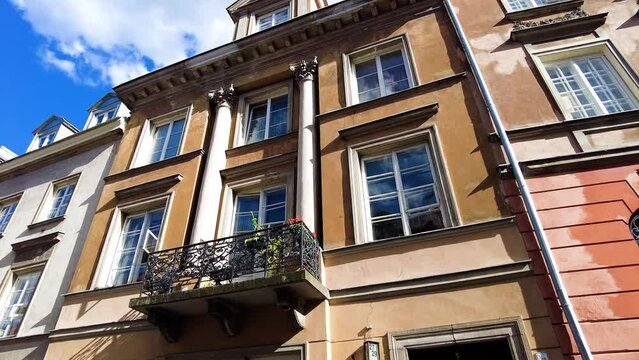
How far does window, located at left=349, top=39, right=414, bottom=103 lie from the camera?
33.2 ft

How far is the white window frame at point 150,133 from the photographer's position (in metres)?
12.1

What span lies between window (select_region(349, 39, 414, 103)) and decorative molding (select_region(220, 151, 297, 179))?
232 centimetres

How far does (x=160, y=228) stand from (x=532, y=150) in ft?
29.3

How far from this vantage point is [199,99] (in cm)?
1264

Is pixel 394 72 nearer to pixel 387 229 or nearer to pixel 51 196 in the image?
pixel 387 229

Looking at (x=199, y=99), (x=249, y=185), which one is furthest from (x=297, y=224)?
(x=199, y=99)

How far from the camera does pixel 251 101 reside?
480 inches

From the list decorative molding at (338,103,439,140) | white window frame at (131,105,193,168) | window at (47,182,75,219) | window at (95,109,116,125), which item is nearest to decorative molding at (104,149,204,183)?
white window frame at (131,105,193,168)

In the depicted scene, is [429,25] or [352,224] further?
[429,25]

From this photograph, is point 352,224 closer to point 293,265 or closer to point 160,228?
point 293,265

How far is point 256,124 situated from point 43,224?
7.99 metres

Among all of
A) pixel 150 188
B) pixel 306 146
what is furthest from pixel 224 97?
pixel 306 146

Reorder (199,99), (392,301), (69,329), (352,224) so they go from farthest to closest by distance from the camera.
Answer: (199,99)
(69,329)
(352,224)
(392,301)

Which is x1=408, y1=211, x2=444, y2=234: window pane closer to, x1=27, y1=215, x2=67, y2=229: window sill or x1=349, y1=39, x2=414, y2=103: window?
x1=349, y1=39, x2=414, y2=103: window
